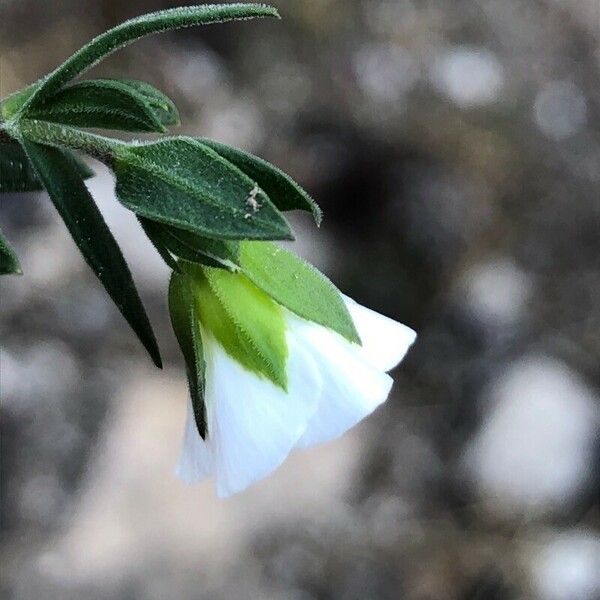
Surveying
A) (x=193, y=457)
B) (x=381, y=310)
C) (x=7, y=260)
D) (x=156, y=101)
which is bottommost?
(x=381, y=310)

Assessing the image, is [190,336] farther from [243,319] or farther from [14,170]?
[14,170]

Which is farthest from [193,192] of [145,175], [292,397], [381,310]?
[381,310]

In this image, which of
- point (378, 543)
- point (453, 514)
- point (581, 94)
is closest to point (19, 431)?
point (378, 543)

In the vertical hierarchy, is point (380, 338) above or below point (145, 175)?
below

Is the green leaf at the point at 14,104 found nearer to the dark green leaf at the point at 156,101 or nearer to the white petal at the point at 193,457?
the dark green leaf at the point at 156,101

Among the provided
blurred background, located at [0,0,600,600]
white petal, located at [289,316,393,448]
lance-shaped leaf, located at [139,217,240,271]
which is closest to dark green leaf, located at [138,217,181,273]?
lance-shaped leaf, located at [139,217,240,271]

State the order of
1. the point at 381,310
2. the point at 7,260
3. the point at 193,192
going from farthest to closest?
the point at 381,310 → the point at 7,260 → the point at 193,192

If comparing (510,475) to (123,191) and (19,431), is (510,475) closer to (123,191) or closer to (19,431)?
(19,431)
